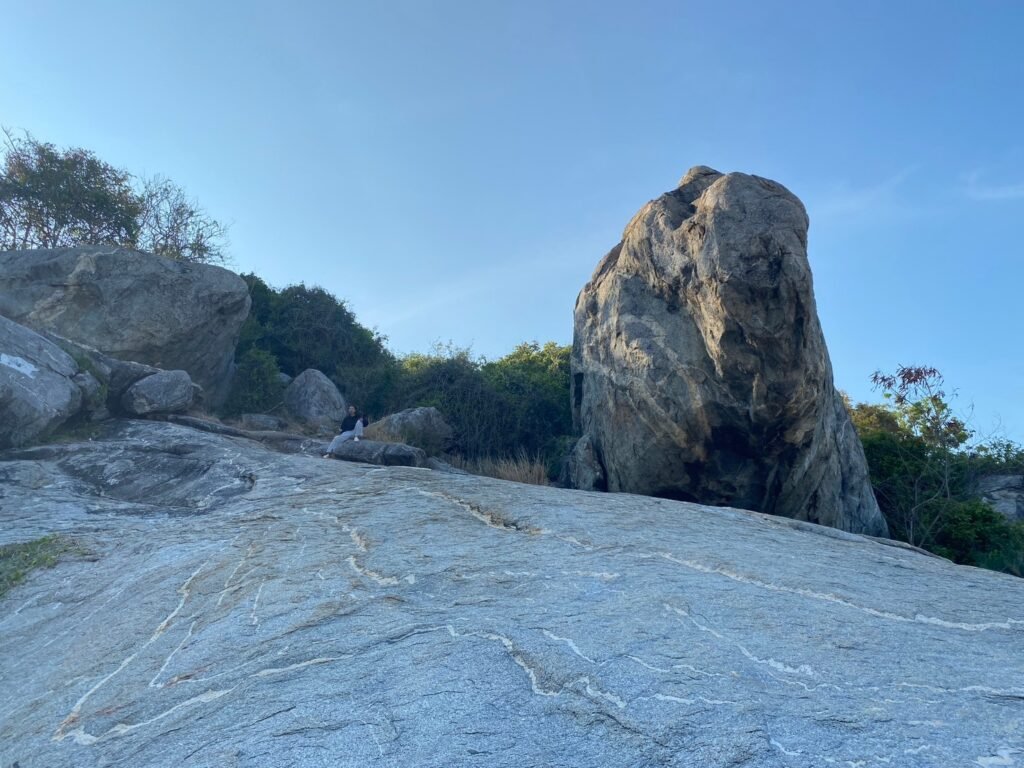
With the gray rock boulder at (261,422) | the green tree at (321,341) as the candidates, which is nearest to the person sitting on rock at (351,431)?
the gray rock boulder at (261,422)

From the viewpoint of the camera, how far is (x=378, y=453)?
47.2 feet

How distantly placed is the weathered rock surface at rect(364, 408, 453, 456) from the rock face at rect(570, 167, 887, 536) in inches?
158

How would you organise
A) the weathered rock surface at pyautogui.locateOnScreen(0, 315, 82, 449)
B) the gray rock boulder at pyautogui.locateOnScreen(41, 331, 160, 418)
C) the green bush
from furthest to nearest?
the green bush
the gray rock boulder at pyautogui.locateOnScreen(41, 331, 160, 418)
the weathered rock surface at pyautogui.locateOnScreen(0, 315, 82, 449)

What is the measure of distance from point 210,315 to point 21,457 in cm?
634

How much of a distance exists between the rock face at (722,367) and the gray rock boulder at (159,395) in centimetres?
663

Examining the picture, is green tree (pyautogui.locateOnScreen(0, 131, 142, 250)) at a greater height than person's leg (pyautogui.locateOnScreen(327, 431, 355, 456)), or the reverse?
green tree (pyautogui.locateOnScreen(0, 131, 142, 250))

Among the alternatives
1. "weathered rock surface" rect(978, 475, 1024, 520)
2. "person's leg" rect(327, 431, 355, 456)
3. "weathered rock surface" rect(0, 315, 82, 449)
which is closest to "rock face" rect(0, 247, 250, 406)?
"weathered rock surface" rect(0, 315, 82, 449)

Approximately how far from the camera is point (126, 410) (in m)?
14.5

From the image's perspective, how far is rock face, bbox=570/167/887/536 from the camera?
1128 centimetres

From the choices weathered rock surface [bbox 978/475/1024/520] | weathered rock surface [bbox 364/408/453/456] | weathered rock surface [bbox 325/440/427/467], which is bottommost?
weathered rock surface [bbox 325/440/427/467]

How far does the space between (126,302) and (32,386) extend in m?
4.76

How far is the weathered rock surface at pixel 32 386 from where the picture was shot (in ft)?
40.1

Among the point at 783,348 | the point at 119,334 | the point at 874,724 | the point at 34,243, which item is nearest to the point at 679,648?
the point at 874,724

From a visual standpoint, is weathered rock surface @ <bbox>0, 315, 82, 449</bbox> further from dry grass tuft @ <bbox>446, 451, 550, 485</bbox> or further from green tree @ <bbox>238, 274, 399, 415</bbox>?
green tree @ <bbox>238, 274, 399, 415</bbox>
